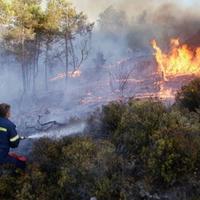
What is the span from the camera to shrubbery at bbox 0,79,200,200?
6.86 m

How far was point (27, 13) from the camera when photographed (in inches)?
910

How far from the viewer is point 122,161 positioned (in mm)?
7375

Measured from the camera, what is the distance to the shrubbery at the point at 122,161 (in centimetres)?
686

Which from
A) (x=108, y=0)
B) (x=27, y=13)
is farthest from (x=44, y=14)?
(x=108, y=0)

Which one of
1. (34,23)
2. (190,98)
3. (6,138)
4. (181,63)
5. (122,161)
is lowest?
A: (122,161)

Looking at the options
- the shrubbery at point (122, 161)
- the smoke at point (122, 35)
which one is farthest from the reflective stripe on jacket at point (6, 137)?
the smoke at point (122, 35)

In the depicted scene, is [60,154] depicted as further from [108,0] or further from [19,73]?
[108,0]

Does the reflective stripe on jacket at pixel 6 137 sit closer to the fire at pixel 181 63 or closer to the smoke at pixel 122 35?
the fire at pixel 181 63

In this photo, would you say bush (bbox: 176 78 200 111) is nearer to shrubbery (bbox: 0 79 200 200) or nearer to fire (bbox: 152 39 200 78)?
shrubbery (bbox: 0 79 200 200)

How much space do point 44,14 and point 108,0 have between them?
105 feet

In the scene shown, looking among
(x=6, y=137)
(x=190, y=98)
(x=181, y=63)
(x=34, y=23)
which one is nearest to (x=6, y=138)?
(x=6, y=137)

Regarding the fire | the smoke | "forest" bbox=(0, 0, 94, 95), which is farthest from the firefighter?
"forest" bbox=(0, 0, 94, 95)

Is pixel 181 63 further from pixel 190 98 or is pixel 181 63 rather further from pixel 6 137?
pixel 6 137

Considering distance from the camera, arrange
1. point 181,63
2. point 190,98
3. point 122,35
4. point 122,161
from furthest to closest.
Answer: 1. point 122,35
2. point 181,63
3. point 190,98
4. point 122,161
